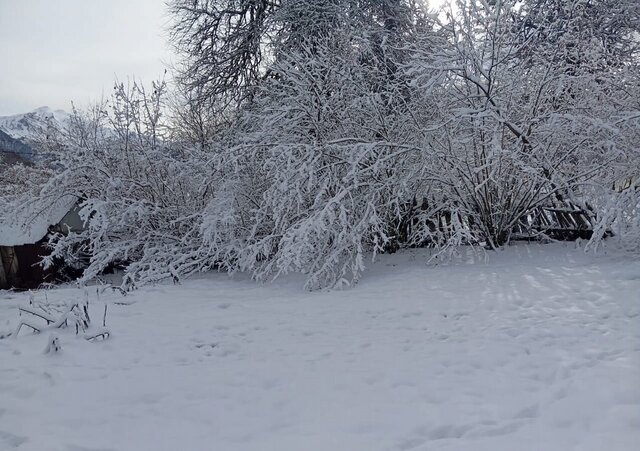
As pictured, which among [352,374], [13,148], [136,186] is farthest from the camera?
[13,148]

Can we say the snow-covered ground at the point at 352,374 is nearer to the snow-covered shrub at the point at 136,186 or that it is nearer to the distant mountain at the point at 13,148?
the snow-covered shrub at the point at 136,186

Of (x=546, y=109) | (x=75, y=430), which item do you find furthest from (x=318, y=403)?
(x=546, y=109)

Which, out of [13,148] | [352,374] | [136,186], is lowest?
[352,374]

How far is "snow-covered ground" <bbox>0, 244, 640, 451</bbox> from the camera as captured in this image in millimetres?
2803

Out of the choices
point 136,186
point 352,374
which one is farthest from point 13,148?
point 352,374

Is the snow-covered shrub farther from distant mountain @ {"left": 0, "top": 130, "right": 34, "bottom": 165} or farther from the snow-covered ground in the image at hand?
distant mountain @ {"left": 0, "top": 130, "right": 34, "bottom": 165}

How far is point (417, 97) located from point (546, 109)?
2388 millimetres

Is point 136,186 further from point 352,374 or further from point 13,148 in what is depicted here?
point 13,148

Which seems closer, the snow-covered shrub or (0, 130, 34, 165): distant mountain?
the snow-covered shrub

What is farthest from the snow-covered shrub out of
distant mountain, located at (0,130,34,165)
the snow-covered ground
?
distant mountain, located at (0,130,34,165)

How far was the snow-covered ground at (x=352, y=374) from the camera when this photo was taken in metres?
2.80

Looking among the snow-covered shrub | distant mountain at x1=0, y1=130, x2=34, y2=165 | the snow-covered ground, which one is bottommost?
the snow-covered ground

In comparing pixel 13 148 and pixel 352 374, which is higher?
pixel 13 148

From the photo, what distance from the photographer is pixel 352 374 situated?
3.80 meters
